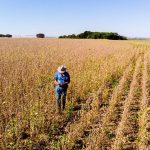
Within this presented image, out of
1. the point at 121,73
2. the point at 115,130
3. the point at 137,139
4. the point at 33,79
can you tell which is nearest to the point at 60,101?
the point at 115,130

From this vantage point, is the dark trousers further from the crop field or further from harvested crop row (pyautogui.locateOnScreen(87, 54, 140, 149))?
harvested crop row (pyautogui.locateOnScreen(87, 54, 140, 149))

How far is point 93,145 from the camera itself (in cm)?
696

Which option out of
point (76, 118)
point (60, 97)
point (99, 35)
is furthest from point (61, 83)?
point (99, 35)

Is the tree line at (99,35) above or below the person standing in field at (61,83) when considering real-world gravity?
below

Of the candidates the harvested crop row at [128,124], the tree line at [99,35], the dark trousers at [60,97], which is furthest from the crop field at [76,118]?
the tree line at [99,35]

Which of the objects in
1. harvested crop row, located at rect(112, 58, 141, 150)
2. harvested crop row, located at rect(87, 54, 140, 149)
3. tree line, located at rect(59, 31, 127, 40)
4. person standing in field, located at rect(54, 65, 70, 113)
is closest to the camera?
harvested crop row, located at rect(87, 54, 140, 149)

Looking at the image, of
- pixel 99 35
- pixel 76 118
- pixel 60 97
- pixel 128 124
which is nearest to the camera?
pixel 128 124

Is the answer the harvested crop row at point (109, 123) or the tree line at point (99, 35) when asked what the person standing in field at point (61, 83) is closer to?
the harvested crop row at point (109, 123)

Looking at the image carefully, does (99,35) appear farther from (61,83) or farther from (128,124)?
(128,124)

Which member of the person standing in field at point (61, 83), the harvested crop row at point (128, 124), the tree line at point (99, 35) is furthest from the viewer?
the tree line at point (99, 35)

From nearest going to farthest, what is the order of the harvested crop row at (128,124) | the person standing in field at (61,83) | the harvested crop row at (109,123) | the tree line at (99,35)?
the harvested crop row at (109,123) → the harvested crop row at (128,124) → the person standing in field at (61,83) → the tree line at (99,35)

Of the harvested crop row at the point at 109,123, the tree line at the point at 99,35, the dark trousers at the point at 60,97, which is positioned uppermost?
the dark trousers at the point at 60,97

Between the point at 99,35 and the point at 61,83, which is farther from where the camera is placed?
the point at 99,35

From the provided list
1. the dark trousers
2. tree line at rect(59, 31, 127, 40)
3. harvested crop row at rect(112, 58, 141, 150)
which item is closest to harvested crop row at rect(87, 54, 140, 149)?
harvested crop row at rect(112, 58, 141, 150)
